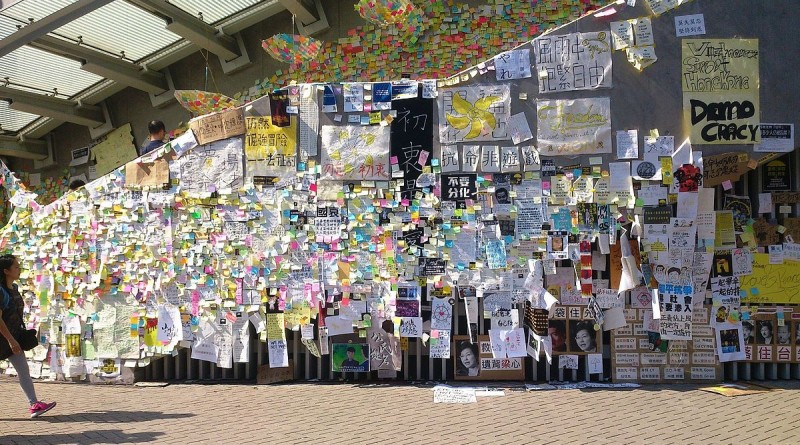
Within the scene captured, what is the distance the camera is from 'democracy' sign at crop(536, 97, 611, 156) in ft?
23.3

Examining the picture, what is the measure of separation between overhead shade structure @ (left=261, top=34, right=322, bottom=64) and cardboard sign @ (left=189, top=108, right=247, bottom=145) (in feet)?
7.99

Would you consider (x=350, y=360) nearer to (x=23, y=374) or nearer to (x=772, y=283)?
(x=23, y=374)

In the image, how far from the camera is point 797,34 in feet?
23.4

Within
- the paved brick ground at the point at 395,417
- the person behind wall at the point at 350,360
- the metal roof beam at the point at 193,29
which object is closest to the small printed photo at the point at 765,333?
the paved brick ground at the point at 395,417

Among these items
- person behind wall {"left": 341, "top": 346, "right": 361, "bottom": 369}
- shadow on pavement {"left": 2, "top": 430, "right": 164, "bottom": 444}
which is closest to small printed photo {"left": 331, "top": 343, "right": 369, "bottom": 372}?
person behind wall {"left": 341, "top": 346, "right": 361, "bottom": 369}

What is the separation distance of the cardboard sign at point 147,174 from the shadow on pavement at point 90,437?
→ 9.28ft

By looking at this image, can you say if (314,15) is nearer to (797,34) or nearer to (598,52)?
(598,52)

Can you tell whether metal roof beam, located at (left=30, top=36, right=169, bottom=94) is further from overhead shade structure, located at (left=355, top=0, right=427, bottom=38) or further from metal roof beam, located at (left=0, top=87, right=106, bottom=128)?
overhead shade structure, located at (left=355, top=0, right=427, bottom=38)

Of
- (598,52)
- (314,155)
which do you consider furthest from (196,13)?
(598,52)

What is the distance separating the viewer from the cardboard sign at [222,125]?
7.57 m

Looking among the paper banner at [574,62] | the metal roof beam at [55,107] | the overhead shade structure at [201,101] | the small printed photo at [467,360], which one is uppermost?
the metal roof beam at [55,107]

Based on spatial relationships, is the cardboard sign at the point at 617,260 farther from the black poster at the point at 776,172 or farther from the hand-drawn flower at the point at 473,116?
the hand-drawn flower at the point at 473,116

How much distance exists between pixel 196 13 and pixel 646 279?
7068 mm

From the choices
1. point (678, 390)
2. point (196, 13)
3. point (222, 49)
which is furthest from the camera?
point (222, 49)
